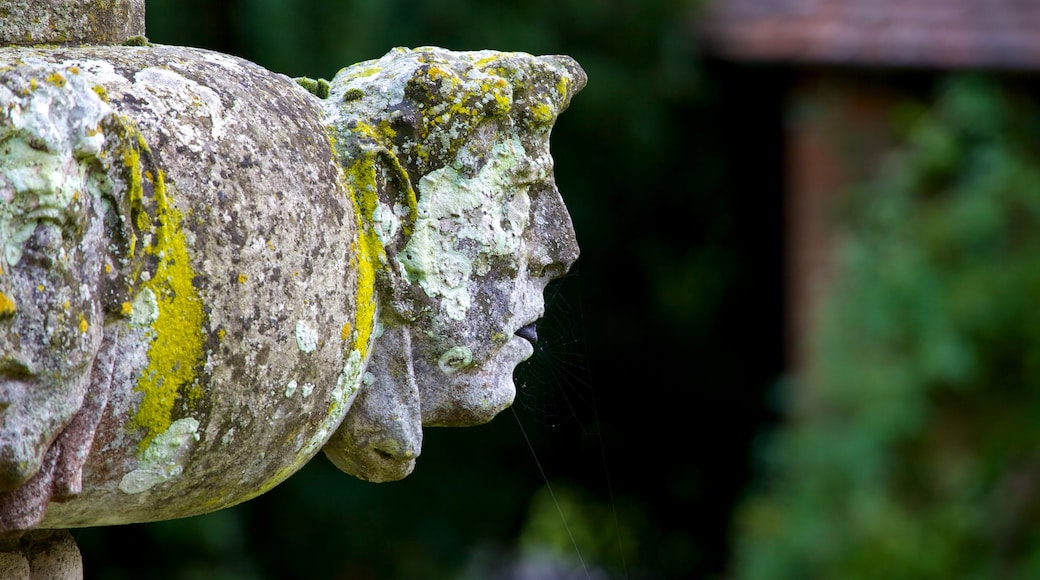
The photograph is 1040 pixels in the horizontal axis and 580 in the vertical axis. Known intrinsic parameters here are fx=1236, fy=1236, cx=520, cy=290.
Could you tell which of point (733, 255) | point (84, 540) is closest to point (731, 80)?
point (733, 255)

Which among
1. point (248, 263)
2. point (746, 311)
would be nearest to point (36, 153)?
point (248, 263)

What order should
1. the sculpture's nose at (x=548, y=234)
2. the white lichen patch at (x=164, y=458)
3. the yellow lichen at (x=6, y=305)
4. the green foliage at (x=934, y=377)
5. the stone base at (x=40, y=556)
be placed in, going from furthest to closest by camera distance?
the green foliage at (x=934, y=377)
the sculpture's nose at (x=548, y=234)
the stone base at (x=40, y=556)
the white lichen patch at (x=164, y=458)
the yellow lichen at (x=6, y=305)

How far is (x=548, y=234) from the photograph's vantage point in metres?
1.19

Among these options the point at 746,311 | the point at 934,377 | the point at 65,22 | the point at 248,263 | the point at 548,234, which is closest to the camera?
the point at 248,263

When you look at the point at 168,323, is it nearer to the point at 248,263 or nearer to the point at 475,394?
the point at 248,263

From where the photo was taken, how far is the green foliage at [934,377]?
346 cm

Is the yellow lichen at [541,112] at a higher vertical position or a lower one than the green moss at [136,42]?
lower

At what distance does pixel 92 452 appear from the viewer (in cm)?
91

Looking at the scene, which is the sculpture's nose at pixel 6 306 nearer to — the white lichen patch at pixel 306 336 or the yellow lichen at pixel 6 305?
the yellow lichen at pixel 6 305

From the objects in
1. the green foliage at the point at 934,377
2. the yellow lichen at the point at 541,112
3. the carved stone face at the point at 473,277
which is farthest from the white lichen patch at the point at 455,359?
the green foliage at the point at 934,377

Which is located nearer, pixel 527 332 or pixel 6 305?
pixel 6 305

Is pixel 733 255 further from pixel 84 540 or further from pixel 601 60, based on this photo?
pixel 84 540

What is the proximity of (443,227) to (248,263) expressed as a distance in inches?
8.5

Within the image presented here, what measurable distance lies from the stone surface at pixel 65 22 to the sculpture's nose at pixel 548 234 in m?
0.41
